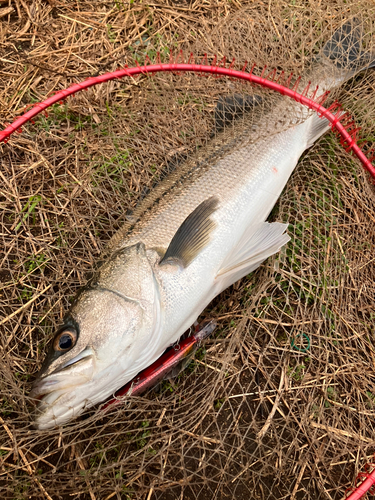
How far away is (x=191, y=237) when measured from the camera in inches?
95.5

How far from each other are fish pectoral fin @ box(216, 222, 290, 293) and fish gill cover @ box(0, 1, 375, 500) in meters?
0.26

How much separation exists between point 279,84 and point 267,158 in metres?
0.59

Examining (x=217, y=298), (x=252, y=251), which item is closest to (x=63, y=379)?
(x=217, y=298)

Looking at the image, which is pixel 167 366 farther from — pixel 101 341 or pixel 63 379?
pixel 63 379

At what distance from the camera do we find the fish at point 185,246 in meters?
2.12

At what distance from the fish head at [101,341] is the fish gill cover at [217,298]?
0.31 metres

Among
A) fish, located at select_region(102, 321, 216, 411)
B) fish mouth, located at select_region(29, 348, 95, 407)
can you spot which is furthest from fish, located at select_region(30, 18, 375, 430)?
fish, located at select_region(102, 321, 216, 411)

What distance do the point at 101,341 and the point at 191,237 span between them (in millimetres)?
859

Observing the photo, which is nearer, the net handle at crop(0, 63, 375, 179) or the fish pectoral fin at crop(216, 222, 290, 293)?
the fish pectoral fin at crop(216, 222, 290, 293)

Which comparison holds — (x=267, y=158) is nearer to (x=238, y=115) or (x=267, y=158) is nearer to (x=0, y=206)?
(x=238, y=115)

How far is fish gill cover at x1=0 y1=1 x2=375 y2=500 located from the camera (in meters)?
2.54

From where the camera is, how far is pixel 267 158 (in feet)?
9.29

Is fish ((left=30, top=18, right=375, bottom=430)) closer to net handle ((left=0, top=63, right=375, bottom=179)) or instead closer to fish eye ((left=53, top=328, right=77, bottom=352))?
fish eye ((left=53, top=328, right=77, bottom=352))

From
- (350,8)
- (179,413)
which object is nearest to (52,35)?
(350,8)
